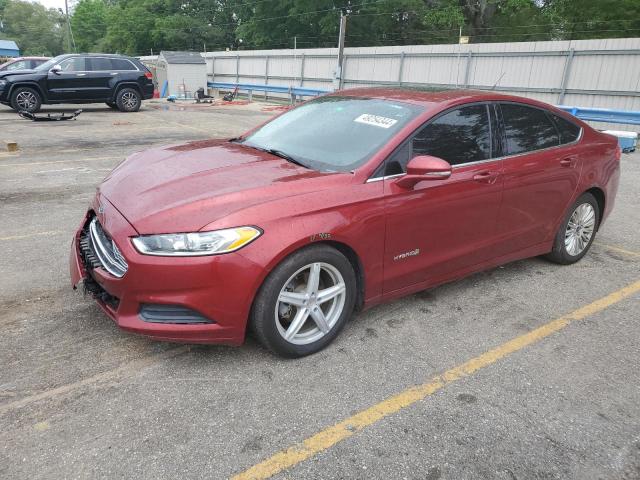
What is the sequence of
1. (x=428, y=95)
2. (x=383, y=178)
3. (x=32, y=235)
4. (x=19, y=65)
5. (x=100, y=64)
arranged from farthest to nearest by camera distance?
(x=19, y=65)
(x=100, y=64)
(x=32, y=235)
(x=428, y=95)
(x=383, y=178)

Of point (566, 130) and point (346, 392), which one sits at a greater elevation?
point (566, 130)

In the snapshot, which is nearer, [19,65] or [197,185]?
[197,185]

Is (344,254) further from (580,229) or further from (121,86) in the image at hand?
(121,86)

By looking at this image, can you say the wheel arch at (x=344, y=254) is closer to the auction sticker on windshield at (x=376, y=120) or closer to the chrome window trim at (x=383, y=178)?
the chrome window trim at (x=383, y=178)

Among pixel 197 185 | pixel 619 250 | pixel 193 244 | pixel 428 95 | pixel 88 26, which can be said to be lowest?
pixel 619 250

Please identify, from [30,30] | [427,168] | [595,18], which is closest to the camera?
[427,168]

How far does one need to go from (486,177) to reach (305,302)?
1.69 meters

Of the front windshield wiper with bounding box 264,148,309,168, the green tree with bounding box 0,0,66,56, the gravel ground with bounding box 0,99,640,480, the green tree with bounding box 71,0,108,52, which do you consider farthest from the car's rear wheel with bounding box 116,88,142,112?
the green tree with bounding box 0,0,66,56

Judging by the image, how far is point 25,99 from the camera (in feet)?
49.4

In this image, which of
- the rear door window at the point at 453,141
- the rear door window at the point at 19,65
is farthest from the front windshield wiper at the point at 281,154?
the rear door window at the point at 19,65

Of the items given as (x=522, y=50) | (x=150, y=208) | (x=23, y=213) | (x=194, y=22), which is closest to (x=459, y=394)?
(x=150, y=208)

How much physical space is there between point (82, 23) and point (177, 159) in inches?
3651

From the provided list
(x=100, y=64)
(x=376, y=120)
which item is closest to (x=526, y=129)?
(x=376, y=120)

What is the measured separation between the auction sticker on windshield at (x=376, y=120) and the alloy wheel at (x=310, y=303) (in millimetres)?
1099
